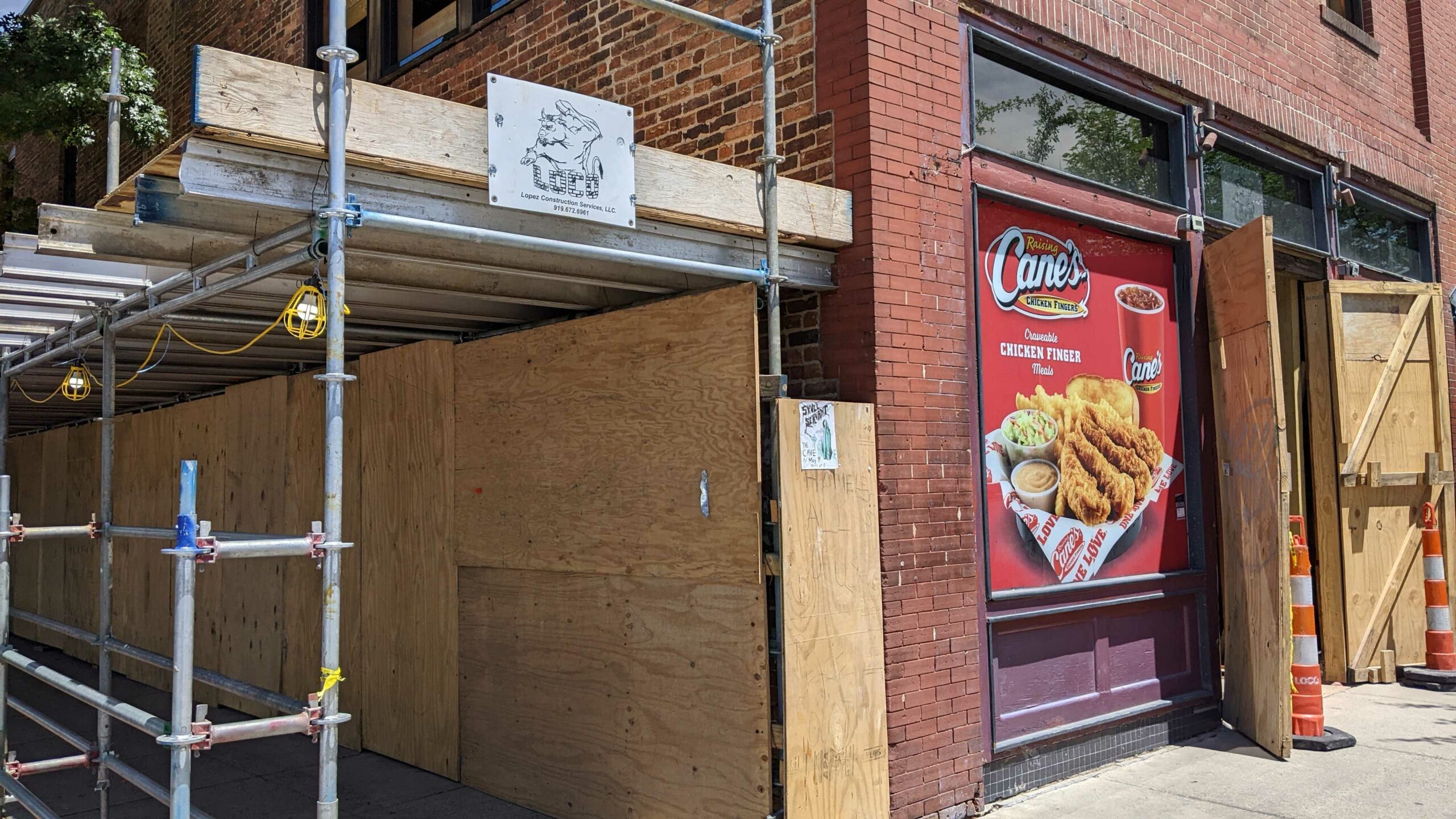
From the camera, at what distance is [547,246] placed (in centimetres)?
434

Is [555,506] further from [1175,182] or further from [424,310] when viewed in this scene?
[1175,182]

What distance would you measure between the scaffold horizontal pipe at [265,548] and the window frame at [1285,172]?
6.94m

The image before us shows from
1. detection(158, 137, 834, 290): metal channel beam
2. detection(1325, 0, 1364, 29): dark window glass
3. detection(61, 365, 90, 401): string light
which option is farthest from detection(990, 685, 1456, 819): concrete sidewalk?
detection(1325, 0, 1364, 29): dark window glass

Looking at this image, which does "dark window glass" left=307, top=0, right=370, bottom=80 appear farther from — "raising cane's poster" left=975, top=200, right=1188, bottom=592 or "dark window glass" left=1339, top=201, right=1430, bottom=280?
"dark window glass" left=1339, top=201, right=1430, bottom=280

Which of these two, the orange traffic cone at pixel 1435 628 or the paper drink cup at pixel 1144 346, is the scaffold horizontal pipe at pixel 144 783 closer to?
the paper drink cup at pixel 1144 346

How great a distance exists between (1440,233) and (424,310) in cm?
1071

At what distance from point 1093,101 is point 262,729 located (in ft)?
21.0

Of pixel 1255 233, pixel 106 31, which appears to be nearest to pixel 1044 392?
pixel 1255 233

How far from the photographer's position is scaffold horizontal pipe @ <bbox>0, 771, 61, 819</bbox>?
557 cm

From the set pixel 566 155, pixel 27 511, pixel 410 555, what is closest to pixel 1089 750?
pixel 410 555

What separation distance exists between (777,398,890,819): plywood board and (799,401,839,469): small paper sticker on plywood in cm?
3

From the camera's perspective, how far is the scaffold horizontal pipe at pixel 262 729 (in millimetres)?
3621

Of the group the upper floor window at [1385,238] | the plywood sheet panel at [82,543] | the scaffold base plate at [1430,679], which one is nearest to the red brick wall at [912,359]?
the scaffold base plate at [1430,679]

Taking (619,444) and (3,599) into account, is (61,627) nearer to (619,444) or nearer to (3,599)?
(3,599)
